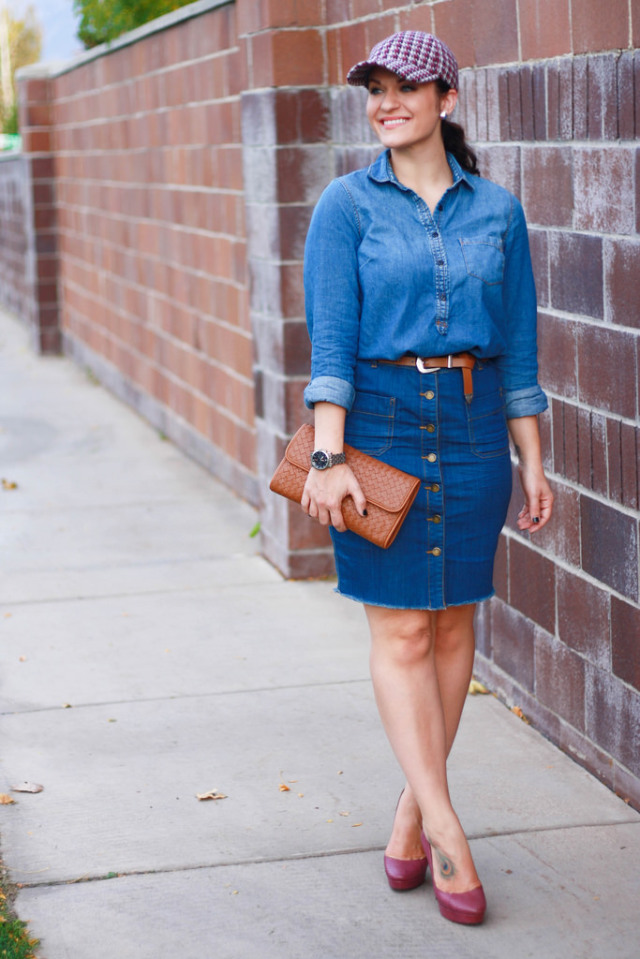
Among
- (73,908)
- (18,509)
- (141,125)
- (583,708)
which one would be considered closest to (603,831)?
(583,708)

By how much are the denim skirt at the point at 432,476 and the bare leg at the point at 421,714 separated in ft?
0.29

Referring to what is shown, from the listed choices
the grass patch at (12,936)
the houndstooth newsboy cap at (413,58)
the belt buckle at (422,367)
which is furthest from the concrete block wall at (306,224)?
the grass patch at (12,936)

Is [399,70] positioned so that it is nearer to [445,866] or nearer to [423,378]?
[423,378]

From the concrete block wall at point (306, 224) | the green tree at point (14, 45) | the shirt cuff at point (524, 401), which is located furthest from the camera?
the green tree at point (14, 45)

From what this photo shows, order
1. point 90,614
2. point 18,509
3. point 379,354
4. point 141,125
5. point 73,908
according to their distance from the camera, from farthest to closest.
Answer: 1. point 141,125
2. point 18,509
3. point 90,614
4. point 73,908
5. point 379,354

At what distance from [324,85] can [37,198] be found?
993cm

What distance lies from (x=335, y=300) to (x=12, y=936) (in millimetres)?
1616

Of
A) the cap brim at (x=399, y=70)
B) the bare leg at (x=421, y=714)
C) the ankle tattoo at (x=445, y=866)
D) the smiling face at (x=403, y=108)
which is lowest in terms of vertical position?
the ankle tattoo at (x=445, y=866)

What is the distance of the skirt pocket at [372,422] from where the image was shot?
3.29 m

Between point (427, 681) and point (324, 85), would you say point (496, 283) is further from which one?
point (324, 85)

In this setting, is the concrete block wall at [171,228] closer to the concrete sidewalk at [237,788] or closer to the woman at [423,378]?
the concrete sidewalk at [237,788]

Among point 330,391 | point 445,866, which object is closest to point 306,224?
point 330,391

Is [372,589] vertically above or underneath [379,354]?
underneath

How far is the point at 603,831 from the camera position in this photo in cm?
390
